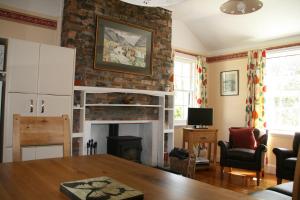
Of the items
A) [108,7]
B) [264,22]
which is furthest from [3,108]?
[264,22]

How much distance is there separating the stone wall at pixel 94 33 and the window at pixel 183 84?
0.49m

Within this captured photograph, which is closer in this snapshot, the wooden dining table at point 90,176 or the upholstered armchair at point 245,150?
the wooden dining table at point 90,176

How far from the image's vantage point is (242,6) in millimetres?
2646

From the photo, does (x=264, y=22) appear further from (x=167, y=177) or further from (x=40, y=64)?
(x=167, y=177)

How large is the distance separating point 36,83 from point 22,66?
0.25 m

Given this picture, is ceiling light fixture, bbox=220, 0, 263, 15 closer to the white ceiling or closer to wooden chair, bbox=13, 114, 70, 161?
the white ceiling

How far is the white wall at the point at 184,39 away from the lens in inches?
217

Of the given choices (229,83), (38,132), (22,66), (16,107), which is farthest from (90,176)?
(229,83)

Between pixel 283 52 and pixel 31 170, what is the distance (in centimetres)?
490

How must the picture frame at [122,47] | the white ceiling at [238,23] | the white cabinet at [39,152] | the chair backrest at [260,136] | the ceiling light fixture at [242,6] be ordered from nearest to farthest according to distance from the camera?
the ceiling light fixture at [242,6] → the white cabinet at [39,152] → the picture frame at [122,47] → the white ceiling at [238,23] → the chair backrest at [260,136]

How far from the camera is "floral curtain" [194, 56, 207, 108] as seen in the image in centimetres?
581

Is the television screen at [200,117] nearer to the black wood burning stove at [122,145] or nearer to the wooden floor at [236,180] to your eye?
the wooden floor at [236,180]

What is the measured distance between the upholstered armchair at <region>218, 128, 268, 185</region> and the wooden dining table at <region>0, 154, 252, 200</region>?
316cm

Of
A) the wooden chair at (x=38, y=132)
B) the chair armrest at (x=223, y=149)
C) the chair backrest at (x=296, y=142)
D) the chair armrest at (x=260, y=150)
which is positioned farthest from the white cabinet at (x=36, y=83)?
the chair backrest at (x=296, y=142)
